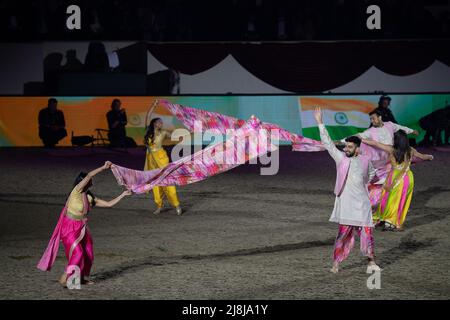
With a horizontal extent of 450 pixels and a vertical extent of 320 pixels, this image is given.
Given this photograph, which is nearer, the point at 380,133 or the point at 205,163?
the point at 205,163

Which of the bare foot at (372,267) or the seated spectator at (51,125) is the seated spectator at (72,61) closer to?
the seated spectator at (51,125)

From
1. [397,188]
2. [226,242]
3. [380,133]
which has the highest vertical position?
[380,133]

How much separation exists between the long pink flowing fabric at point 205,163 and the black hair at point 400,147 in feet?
6.91

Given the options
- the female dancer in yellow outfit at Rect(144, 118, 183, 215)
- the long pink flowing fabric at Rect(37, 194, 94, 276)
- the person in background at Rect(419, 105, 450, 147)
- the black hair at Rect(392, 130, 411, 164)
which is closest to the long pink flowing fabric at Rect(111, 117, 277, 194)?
the long pink flowing fabric at Rect(37, 194, 94, 276)

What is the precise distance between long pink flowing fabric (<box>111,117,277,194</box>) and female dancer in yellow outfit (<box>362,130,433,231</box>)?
2110 millimetres

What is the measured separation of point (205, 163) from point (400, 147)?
11.2 feet

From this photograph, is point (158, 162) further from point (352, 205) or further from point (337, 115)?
point (337, 115)

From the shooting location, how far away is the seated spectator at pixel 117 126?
26375 millimetres

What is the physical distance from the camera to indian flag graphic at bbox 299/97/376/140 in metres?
26.9

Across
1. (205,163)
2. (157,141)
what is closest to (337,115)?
(157,141)

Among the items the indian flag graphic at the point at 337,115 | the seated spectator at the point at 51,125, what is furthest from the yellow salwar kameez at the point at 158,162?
the indian flag graphic at the point at 337,115

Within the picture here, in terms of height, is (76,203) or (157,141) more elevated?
(157,141)

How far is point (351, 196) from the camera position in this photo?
11.7m

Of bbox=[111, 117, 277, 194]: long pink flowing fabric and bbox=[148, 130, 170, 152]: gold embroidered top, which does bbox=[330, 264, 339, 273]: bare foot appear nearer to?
bbox=[111, 117, 277, 194]: long pink flowing fabric
